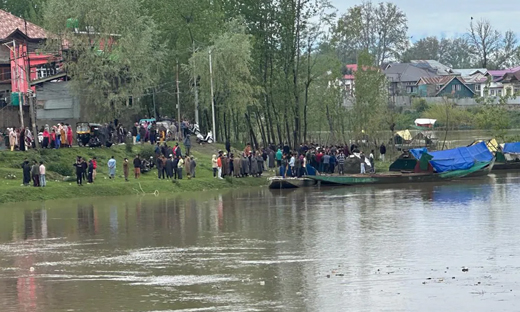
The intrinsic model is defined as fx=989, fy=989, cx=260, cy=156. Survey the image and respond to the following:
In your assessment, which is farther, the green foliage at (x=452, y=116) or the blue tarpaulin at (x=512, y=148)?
the green foliage at (x=452, y=116)

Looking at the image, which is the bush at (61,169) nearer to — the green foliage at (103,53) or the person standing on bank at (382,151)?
the green foliage at (103,53)

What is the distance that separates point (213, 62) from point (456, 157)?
17222 millimetres

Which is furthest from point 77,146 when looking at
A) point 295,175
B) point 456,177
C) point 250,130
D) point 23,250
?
point 23,250

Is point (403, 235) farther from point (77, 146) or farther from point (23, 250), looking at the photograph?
point (77, 146)

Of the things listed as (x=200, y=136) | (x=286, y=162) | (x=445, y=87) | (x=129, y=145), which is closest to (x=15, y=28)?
(x=200, y=136)

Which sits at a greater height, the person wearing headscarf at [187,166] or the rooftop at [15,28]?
the rooftop at [15,28]

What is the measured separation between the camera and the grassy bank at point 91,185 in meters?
46.8

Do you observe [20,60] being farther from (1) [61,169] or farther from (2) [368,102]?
(2) [368,102]

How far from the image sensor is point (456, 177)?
188ft

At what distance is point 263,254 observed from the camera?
28781 millimetres

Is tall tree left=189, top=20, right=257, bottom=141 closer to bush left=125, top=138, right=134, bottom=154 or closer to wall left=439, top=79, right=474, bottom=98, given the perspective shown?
bush left=125, top=138, right=134, bottom=154

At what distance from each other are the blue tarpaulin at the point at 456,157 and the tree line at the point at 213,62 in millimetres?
12980

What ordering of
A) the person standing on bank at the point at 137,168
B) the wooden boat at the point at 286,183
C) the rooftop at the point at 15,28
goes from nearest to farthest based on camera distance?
the person standing on bank at the point at 137,168 < the wooden boat at the point at 286,183 < the rooftop at the point at 15,28

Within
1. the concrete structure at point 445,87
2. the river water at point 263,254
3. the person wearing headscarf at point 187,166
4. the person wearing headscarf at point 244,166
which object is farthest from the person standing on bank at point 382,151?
the concrete structure at point 445,87
